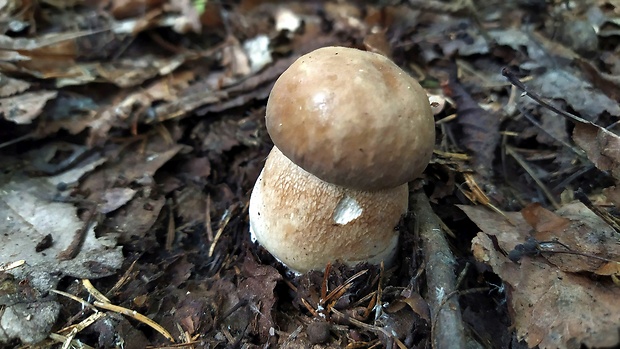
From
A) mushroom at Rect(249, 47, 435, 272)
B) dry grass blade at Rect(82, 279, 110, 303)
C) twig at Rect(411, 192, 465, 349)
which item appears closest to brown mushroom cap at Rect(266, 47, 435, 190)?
mushroom at Rect(249, 47, 435, 272)

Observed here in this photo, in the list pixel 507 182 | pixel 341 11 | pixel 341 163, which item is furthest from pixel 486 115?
pixel 341 11

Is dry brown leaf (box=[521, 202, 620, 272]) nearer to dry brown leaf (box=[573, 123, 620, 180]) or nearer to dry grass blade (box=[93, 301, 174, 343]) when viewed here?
dry brown leaf (box=[573, 123, 620, 180])

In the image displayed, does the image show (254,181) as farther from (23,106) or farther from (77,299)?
(23,106)

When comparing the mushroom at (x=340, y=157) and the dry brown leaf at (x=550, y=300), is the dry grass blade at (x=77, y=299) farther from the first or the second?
the dry brown leaf at (x=550, y=300)

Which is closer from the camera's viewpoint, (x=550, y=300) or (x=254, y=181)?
(x=550, y=300)

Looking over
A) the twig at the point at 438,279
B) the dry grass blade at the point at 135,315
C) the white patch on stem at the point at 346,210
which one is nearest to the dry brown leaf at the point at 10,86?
the dry grass blade at the point at 135,315

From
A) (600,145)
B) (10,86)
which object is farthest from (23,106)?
(600,145)

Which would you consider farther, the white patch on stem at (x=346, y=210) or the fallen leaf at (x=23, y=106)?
the fallen leaf at (x=23, y=106)
